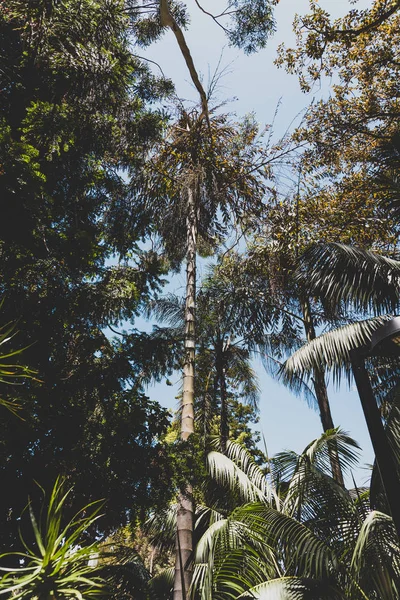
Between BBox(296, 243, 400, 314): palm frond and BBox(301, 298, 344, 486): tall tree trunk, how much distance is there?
174 centimetres

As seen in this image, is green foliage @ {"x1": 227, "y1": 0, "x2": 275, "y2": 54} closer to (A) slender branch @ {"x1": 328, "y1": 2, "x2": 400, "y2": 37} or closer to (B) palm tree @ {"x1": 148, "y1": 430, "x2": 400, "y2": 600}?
(A) slender branch @ {"x1": 328, "y1": 2, "x2": 400, "y2": 37}

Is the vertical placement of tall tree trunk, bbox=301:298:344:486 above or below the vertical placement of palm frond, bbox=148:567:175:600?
above

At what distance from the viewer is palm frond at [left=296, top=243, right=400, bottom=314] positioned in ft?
20.7

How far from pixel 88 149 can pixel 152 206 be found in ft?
8.49

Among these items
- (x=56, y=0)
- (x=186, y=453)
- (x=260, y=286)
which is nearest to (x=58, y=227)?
(x=56, y=0)

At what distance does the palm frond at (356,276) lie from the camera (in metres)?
6.32

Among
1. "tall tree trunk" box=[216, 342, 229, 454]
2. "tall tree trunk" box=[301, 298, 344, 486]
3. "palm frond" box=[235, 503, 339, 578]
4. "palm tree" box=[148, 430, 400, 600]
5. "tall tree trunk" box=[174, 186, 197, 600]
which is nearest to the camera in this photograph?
"palm tree" box=[148, 430, 400, 600]

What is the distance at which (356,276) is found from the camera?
646 cm

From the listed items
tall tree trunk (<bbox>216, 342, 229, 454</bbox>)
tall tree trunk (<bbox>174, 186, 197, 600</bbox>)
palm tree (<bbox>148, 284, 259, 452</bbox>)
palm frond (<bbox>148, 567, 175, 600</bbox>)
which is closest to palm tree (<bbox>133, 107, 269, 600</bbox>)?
tall tree trunk (<bbox>174, 186, 197, 600</bbox>)

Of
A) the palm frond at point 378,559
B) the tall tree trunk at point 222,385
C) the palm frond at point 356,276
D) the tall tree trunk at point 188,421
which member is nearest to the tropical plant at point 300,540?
the palm frond at point 378,559

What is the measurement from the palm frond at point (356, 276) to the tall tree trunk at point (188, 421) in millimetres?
2794

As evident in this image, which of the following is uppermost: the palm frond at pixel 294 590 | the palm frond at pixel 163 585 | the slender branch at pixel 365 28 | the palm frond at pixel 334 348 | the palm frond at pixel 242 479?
the slender branch at pixel 365 28

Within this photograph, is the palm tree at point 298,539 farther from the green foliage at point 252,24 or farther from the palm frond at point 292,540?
the green foliage at point 252,24

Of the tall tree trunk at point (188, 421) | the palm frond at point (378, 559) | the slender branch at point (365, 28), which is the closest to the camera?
the palm frond at point (378, 559)
